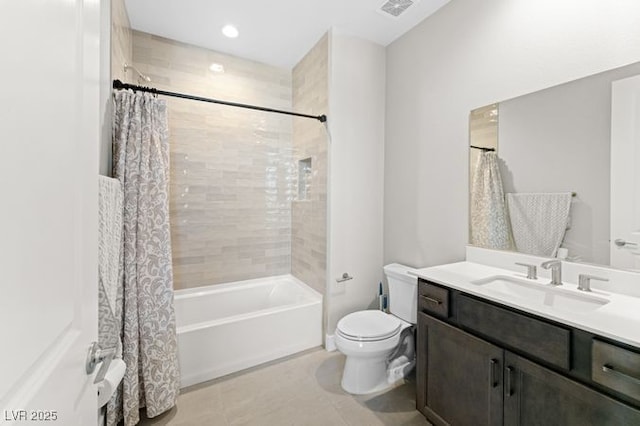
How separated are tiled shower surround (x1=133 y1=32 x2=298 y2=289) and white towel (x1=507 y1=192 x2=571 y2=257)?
7.09 ft

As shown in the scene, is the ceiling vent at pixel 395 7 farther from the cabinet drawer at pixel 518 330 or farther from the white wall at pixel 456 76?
the cabinet drawer at pixel 518 330

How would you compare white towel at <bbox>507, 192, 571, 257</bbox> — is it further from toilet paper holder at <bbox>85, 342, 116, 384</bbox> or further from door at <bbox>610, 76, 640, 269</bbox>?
toilet paper holder at <bbox>85, 342, 116, 384</bbox>

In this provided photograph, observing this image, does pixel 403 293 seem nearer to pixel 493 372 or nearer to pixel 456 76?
pixel 493 372

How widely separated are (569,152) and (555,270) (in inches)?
24.7

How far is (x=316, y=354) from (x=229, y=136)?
2.29m

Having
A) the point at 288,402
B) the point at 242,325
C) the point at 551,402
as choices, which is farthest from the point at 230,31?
the point at 551,402

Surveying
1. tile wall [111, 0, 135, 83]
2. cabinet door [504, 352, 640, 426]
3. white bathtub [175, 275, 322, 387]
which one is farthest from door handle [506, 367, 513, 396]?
tile wall [111, 0, 135, 83]

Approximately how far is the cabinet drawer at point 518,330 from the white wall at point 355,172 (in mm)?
1256

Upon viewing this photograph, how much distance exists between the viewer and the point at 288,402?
1895mm

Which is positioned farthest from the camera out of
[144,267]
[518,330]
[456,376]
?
[144,267]

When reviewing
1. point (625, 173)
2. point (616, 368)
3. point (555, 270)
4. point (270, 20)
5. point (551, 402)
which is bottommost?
point (551, 402)

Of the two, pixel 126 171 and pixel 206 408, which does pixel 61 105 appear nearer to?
pixel 126 171

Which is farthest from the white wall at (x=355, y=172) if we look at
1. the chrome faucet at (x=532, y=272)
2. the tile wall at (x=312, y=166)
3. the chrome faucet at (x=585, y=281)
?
the chrome faucet at (x=585, y=281)

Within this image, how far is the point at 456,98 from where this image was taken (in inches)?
81.1
